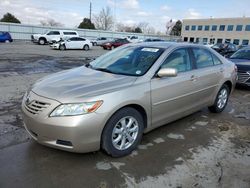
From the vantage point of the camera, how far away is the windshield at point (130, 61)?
370cm

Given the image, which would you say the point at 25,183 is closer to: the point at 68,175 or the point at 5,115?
the point at 68,175

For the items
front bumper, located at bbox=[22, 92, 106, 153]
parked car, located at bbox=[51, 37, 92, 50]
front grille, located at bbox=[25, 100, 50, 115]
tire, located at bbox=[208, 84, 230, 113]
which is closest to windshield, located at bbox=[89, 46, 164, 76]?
front bumper, located at bbox=[22, 92, 106, 153]

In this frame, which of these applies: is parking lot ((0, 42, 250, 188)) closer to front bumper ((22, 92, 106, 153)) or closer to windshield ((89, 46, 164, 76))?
front bumper ((22, 92, 106, 153))

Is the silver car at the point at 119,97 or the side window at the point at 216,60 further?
the side window at the point at 216,60

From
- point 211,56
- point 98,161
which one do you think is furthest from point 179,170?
point 211,56

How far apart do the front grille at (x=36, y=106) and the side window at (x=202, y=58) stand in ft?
9.68

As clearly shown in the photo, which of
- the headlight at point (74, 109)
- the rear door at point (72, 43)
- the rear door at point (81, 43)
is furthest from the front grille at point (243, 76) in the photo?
the rear door at point (81, 43)

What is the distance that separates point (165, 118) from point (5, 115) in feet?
10.4

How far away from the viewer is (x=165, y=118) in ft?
12.6

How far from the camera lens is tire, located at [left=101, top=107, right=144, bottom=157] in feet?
10.0

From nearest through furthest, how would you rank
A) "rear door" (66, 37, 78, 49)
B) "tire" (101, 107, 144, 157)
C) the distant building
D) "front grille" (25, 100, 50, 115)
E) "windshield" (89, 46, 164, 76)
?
"front grille" (25, 100, 50, 115), "tire" (101, 107, 144, 157), "windshield" (89, 46, 164, 76), "rear door" (66, 37, 78, 49), the distant building

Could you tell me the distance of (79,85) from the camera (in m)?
3.17

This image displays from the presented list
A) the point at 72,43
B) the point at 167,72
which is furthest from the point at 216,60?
A: the point at 72,43

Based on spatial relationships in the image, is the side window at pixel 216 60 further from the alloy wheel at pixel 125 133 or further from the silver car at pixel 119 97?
the alloy wheel at pixel 125 133
